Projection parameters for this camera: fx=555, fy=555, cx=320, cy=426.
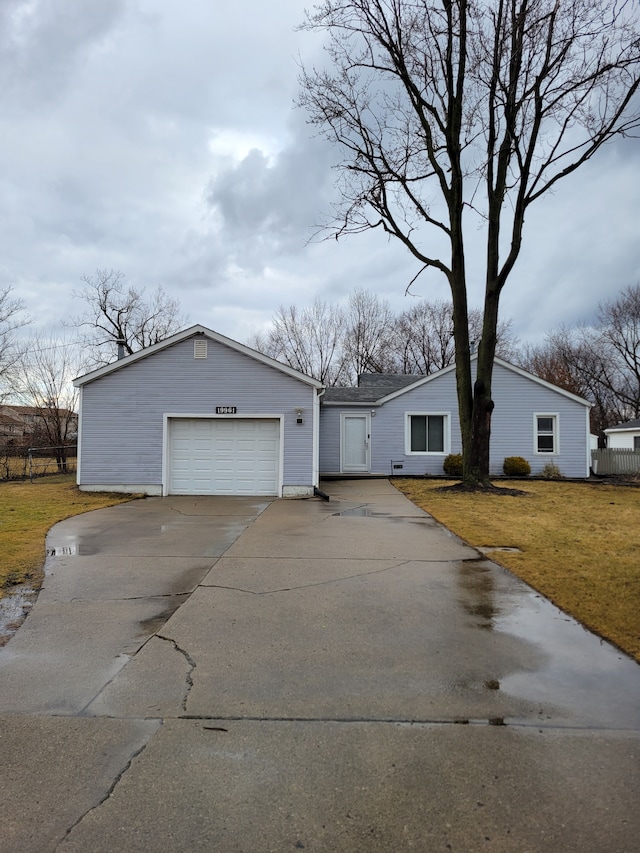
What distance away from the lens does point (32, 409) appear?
26.5 metres

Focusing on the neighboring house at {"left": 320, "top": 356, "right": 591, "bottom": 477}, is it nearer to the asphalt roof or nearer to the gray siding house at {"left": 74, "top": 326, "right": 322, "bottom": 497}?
the asphalt roof

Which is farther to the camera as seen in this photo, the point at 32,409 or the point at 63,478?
the point at 32,409

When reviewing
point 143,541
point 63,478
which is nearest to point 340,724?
point 143,541

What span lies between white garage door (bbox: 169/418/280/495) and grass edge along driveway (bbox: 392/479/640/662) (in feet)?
13.9

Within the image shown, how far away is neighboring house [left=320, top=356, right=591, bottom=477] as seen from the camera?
67.6 ft

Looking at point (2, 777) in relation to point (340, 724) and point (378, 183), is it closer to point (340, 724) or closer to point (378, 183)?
point (340, 724)

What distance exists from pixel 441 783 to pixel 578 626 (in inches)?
108

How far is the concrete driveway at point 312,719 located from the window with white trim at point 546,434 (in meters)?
15.7

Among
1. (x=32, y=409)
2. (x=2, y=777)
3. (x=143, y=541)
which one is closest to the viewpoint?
(x=2, y=777)

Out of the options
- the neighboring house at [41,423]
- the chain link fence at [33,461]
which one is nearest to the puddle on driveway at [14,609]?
the chain link fence at [33,461]

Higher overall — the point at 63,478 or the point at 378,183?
the point at 378,183

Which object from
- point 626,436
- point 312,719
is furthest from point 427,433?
point 626,436

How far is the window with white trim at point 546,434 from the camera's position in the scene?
815 inches

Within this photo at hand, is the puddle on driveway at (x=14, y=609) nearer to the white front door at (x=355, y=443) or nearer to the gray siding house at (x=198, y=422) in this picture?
the gray siding house at (x=198, y=422)
